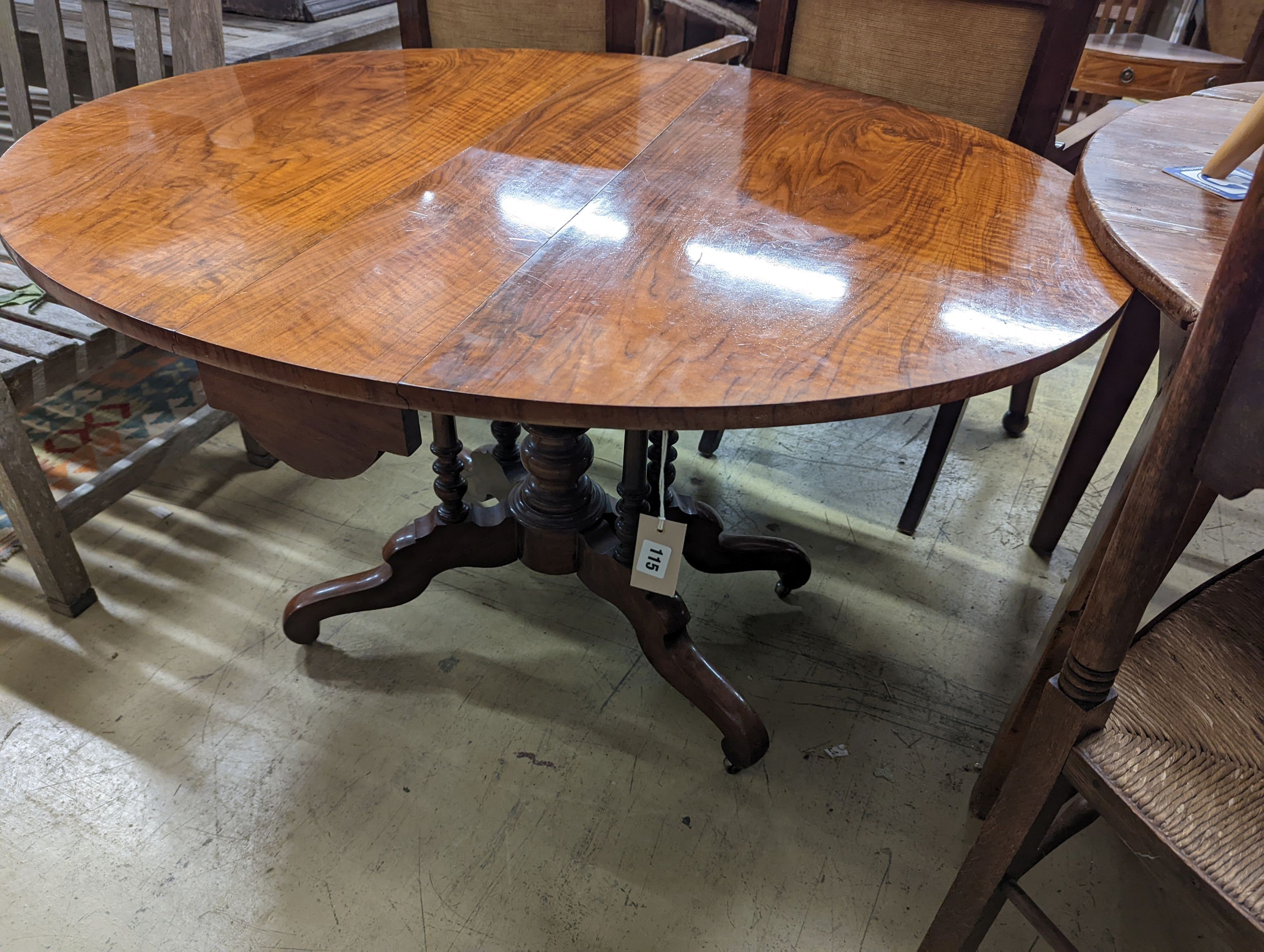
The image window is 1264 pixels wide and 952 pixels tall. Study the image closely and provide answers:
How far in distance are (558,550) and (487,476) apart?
36 cm

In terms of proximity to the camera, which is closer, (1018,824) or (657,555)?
(1018,824)

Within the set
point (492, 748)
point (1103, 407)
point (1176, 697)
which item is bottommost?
point (492, 748)

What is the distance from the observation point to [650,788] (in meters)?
1.30

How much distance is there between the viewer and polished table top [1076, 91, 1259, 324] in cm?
87

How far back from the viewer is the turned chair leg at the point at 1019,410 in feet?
6.79

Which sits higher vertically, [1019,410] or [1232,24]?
[1232,24]

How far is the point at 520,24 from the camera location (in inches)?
72.2

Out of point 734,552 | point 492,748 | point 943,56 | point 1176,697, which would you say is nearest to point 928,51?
point 943,56

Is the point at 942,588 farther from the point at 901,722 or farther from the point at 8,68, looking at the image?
the point at 8,68

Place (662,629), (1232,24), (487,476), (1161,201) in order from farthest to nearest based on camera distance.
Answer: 1. (1232,24)
2. (487,476)
3. (662,629)
4. (1161,201)

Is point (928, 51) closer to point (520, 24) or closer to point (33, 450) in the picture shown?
point (520, 24)

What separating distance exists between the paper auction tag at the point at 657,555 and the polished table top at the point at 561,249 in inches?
14.9

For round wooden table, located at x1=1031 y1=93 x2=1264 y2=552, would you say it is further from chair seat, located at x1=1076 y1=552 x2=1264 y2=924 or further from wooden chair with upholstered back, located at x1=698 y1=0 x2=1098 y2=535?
chair seat, located at x1=1076 y1=552 x2=1264 y2=924

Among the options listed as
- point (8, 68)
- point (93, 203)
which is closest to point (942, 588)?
point (93, 203)
